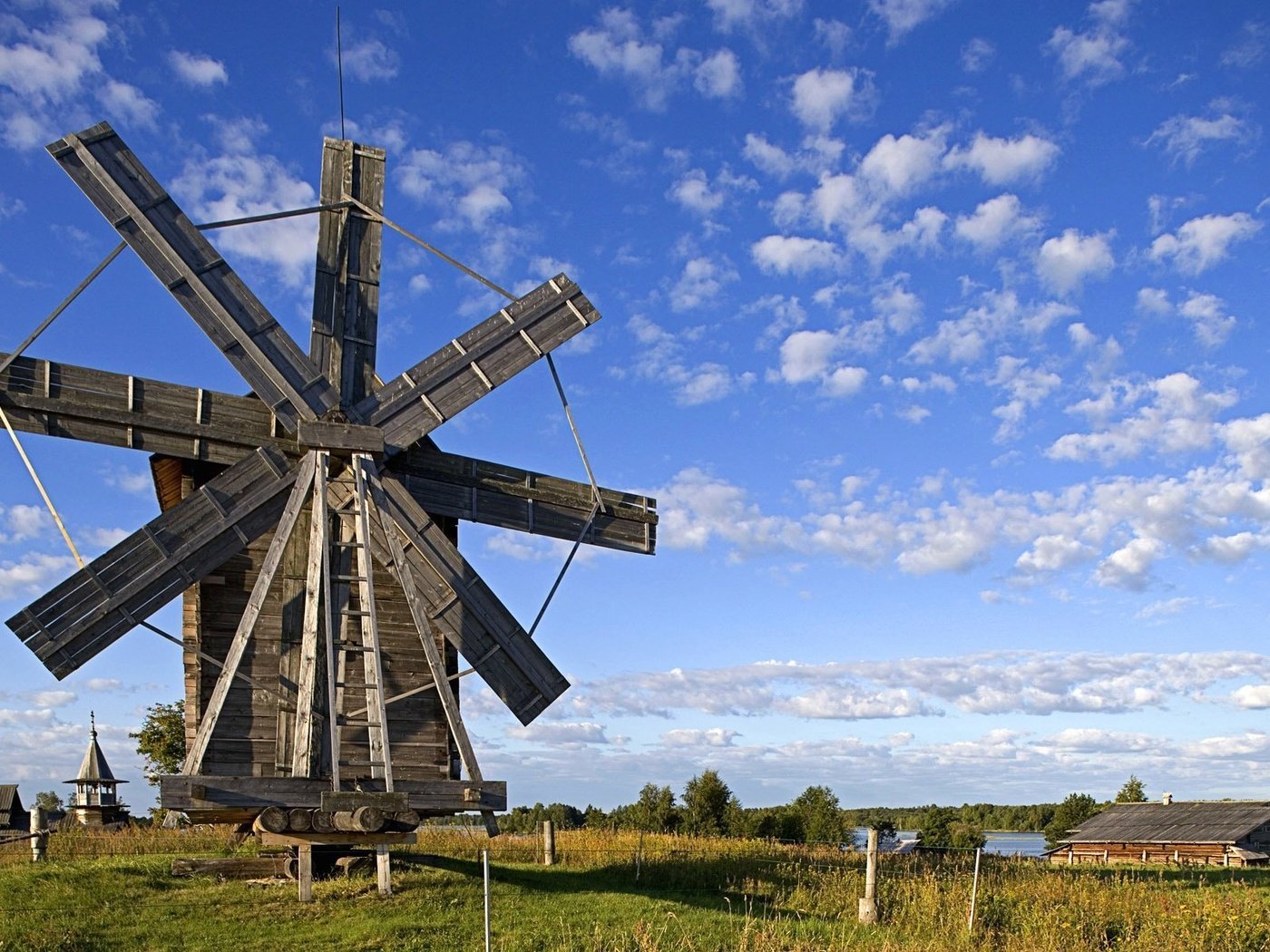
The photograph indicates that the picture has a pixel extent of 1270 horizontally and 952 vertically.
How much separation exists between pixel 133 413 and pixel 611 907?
8.63 meters

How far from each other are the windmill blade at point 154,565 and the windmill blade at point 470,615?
146cm

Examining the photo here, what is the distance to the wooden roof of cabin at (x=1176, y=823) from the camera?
37875mm

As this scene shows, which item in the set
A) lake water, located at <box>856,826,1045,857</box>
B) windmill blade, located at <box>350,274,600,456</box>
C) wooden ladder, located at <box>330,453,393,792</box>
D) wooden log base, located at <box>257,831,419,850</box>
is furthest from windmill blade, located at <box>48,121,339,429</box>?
lake water, located at <box>856,826,1045,857</box>

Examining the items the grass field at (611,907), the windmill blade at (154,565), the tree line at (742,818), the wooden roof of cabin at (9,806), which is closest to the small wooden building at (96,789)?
the wooden roof of cabin at (9,806)

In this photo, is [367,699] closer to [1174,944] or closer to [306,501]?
[306,501]

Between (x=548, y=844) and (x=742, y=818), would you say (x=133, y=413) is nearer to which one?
(x=548, y=844)

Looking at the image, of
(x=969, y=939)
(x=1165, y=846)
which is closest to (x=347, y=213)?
(x=969, y=939)

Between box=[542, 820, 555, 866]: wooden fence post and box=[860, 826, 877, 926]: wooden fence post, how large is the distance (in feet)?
20.1

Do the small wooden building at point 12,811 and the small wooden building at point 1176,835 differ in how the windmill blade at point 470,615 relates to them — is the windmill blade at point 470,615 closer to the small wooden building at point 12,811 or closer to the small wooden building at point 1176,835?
the small wooden building at point 1176,835

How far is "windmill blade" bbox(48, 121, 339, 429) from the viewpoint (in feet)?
44.2

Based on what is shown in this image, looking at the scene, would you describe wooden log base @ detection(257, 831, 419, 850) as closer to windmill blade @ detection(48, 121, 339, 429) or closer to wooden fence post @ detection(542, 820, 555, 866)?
windmill blade @ detection(48, 121, 339, 429)

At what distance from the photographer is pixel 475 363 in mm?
15305

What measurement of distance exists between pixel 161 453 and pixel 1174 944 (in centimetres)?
1295

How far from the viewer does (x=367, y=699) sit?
13.7 meters
